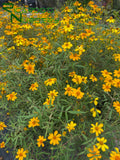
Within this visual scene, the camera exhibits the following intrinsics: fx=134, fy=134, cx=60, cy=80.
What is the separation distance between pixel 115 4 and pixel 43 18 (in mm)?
2653

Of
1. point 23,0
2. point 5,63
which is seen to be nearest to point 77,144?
point 5,63

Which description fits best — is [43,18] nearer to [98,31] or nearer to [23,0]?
[98,31]

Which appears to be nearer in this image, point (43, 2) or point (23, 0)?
point (43, 2)

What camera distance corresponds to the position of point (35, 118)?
1.09 meters

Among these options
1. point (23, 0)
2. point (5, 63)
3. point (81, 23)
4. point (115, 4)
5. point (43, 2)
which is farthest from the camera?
point (23, 0)

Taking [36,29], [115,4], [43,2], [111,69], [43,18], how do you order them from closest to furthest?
[111,69]
[36,29]
[43,18]
[115,4]
[43,2]

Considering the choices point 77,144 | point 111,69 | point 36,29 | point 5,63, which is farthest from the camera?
point 36,29

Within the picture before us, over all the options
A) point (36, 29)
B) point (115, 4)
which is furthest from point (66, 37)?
point (115, 4)

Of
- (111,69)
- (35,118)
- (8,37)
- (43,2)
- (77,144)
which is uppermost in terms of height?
(43,2)

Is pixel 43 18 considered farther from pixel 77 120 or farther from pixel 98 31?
pixel 77 120

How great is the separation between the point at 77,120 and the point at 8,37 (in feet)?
5.90

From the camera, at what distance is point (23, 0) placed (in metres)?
6.12

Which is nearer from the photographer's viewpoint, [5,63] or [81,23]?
[5,63]

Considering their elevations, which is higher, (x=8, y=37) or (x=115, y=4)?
(x=115, y=4)
